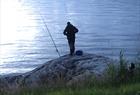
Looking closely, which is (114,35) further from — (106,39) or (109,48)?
(109,48)

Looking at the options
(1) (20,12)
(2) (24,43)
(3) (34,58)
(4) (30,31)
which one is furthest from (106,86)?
(1) (20,12)

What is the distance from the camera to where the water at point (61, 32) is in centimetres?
4638

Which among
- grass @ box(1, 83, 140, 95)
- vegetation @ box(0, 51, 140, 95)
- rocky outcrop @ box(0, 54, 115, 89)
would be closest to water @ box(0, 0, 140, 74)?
rocky outcrop @ box(0, 54, 115, 89)

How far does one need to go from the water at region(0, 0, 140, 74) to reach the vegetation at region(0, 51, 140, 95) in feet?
76.9

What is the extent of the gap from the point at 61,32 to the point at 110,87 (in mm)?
47165

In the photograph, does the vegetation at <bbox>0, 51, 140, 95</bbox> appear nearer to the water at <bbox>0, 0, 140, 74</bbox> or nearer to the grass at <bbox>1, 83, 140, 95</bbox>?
the grass at <bbox>1, 83, 140, 95</bbox>

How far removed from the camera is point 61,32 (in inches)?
2362

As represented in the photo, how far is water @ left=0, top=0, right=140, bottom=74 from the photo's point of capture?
46.4 metres

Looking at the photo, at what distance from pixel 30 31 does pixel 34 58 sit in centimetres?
1864

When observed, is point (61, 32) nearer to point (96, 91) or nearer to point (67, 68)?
point (67, 68)

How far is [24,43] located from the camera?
55.8 meters

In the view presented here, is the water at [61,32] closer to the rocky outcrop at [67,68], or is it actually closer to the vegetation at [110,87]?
the rocky outcrop at [67,68]

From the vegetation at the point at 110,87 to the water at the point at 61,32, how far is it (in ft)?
76.9

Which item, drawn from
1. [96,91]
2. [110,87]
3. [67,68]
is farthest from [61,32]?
[96,91]
